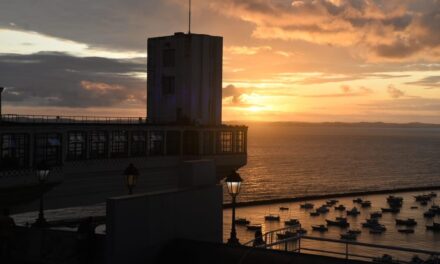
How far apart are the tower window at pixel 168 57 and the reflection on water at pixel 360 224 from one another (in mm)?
24959

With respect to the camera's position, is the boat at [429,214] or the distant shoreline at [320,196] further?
the distant shoreline at [320,196]

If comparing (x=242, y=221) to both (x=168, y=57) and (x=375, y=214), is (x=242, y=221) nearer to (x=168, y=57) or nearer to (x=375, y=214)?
(x=375, y=214)

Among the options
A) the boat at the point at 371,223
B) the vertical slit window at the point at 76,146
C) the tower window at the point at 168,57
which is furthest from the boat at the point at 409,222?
the vertical slit window at the point at 76,146

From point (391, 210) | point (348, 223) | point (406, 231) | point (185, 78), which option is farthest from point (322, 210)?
point (185, 78)

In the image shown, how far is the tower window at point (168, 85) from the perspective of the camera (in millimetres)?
58656

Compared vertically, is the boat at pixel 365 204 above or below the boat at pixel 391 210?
above

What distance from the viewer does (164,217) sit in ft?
45.8

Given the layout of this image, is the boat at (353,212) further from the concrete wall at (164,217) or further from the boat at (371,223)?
the concrete wall at (164,217)

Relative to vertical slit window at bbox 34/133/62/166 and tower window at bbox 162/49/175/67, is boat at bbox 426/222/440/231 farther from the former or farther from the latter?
vertical slit window at bbox 34/133/62/166

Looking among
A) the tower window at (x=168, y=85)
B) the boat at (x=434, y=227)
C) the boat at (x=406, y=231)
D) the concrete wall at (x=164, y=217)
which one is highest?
the tower window at (x=168, y=85)

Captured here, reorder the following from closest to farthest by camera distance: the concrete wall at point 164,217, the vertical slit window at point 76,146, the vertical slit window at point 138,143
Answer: the concrete wall at point 164,217 → the vertical slit window at point 76,146 → the vertical slit window at point 138,143

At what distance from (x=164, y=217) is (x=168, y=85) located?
150 ft

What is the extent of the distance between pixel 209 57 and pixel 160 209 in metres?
45.5

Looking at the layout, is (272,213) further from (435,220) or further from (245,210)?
(435,220)
